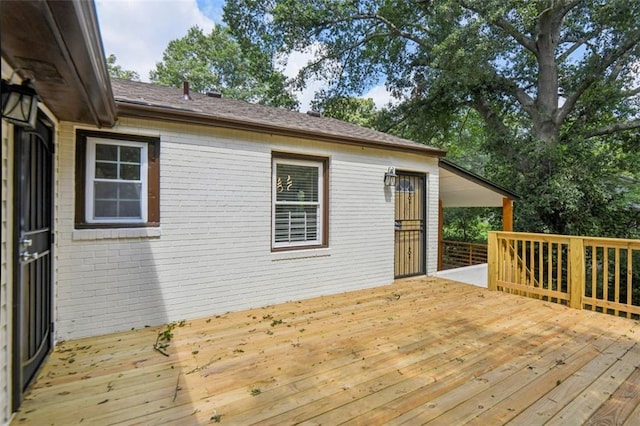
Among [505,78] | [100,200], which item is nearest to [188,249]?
[100,200]

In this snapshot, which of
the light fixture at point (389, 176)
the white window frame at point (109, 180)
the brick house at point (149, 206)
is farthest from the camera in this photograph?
the light fixture at point (389, 176)

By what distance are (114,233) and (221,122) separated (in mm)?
1845

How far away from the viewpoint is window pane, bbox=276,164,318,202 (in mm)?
5086

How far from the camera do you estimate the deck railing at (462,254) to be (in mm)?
10250

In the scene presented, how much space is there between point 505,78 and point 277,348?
11.4 m

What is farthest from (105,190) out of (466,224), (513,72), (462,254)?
(466,224)

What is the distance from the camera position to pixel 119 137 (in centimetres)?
375

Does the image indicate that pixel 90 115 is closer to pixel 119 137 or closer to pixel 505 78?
pixel 119 137

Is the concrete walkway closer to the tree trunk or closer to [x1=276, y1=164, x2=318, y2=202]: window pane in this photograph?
[x1=276, y1=164, x2=318, y2=202]: window pane

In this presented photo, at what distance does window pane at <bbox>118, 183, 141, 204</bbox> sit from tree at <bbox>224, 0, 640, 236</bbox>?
26.7 feet

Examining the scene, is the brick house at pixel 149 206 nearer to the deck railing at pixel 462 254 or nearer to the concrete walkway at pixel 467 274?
the concrete walkway at pixel 467 274

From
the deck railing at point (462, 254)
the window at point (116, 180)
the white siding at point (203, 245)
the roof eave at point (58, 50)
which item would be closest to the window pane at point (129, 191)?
the window at point (116, 180)

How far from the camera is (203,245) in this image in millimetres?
4227

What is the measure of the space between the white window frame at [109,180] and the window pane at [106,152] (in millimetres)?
37
